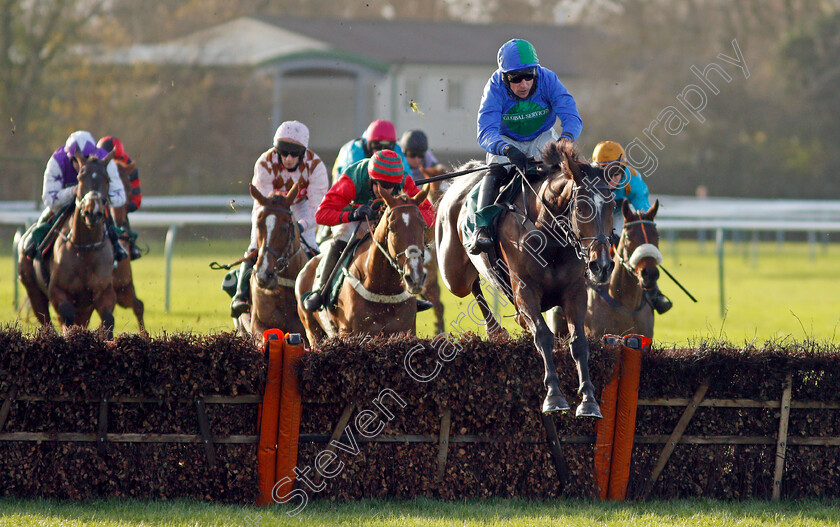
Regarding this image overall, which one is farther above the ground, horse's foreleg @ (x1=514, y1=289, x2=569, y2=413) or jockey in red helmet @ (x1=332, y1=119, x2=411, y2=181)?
jockey in red helmet @ (x1=332, y1=119, x2=411, y2=181)

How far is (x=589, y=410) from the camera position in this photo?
438 cm

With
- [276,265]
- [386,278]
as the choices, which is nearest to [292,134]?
[276,265]

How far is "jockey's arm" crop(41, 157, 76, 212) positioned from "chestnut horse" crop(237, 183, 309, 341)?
5.84ft

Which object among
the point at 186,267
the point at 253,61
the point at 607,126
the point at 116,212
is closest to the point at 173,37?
the point at 253,61

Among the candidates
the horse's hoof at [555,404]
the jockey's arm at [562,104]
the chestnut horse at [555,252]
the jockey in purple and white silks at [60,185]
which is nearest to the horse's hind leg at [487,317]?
the chestnut horse at [555,252]

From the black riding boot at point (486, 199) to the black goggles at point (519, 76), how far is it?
19.0 inches

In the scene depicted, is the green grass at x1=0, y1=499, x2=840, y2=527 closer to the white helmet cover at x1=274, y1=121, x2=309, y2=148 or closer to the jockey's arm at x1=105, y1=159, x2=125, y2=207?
the white helmet cover at x1=274, y1=121, x2=309, y2=148

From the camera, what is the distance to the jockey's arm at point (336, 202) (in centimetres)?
586

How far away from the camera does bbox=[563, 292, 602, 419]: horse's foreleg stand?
4383mm

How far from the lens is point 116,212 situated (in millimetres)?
8844

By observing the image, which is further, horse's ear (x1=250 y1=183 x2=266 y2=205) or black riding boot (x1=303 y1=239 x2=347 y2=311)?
horse's ear (x1=250 y1=183 x2=266 y2=205)

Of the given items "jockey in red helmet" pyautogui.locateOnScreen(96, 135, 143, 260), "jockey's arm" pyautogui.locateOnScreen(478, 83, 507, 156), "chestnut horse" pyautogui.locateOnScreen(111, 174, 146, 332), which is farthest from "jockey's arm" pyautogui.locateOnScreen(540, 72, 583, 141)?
"jockey in red helmet" pyautogui.locateOnScreen(96, 135, 143, 260)

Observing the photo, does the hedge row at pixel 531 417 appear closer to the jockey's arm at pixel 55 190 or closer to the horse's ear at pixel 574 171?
the horse's ear at pixel 574 171

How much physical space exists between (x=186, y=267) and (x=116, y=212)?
25.7 ft
